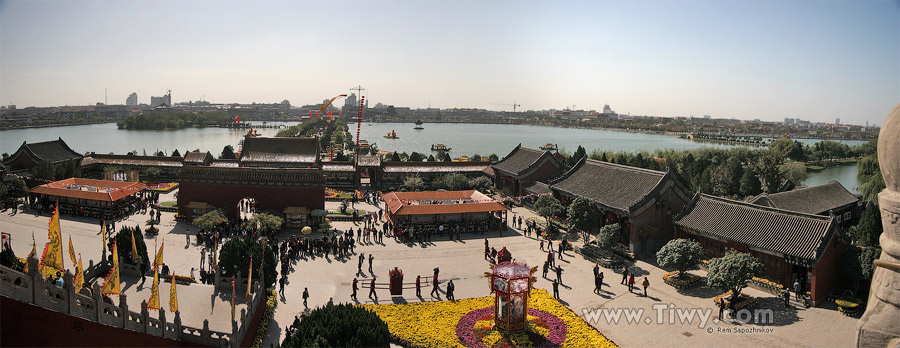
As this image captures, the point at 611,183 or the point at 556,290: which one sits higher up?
the point at 611,183

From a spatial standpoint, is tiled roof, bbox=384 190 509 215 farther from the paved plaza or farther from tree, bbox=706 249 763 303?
tree, bbox=706 249 763 303

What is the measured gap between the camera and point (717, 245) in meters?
25.6

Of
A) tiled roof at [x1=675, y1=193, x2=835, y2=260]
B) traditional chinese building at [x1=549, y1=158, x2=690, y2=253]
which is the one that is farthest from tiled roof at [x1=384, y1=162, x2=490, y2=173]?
tiled roof at [x1=675, y1=193, x2=835, y2=260]

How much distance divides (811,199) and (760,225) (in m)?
14.4

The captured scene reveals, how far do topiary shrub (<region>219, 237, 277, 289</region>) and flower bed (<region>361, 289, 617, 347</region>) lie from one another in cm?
446

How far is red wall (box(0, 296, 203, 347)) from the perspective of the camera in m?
11.9

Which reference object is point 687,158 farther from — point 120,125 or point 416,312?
point 120,125

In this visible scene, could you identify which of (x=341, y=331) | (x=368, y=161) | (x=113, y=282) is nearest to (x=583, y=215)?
(x=341, y=331)

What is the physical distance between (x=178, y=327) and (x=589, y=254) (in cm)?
1999

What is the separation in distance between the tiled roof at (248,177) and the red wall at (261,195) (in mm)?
309

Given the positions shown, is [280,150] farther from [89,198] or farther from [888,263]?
[888,263]

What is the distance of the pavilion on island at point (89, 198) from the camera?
32938 mm

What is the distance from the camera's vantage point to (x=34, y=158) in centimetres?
4456

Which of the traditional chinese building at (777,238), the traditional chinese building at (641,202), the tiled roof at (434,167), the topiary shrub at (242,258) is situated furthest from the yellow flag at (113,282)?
the tiled roof at (434,167)
